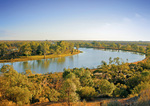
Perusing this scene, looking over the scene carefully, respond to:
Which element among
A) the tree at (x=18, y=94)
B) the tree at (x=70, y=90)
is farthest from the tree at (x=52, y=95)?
the tree at (x=70, y=90)

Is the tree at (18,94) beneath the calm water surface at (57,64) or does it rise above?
above

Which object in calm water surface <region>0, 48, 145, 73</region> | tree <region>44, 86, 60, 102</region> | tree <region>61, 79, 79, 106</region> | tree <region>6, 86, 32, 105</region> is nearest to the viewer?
tree <region>61, 79, 79, 106</region>

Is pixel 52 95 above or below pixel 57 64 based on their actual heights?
above

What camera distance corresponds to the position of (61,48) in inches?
1861

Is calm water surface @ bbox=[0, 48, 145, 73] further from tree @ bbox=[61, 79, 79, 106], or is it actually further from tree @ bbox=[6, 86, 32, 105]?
tree @ bbox=[61, 79, 79, 106]

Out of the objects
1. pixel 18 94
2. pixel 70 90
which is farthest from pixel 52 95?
pixel 70 90

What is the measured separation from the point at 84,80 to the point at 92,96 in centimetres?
261

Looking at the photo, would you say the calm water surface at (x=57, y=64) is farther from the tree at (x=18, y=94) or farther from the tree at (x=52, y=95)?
the tree at (x=18, y=94)

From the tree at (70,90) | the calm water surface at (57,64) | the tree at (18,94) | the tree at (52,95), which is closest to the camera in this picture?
the tree at (70,90)

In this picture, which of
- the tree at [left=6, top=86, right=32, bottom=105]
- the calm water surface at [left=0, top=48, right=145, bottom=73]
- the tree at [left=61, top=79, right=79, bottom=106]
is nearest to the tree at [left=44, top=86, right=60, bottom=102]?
the tree at [left=6, top=86, right=32, bottom=105]

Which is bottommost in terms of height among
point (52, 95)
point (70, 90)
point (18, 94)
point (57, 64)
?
point (57, 64)

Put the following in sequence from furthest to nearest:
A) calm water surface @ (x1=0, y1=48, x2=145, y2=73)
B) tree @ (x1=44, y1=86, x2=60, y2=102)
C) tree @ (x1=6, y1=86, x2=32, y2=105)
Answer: calm water surface @ (x1=0, y1=48, x2=145, y2=73) → tree @ (x1=44, y1=86, x2=60, y2=102) → tree @ (x1=6, y1=86, x2=32, y2=105)

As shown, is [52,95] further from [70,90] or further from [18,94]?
[70,90]

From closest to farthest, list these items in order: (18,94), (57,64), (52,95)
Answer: (18,94), (52,95), (57,64)
